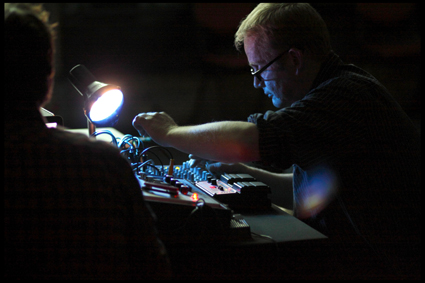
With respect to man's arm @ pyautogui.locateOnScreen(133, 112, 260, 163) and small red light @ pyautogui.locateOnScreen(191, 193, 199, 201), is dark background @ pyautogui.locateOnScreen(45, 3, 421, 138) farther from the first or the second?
small red light @ pyautogui.locateOnScreen(191, 193, 199, 201)

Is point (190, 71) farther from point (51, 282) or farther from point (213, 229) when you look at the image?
point (51, 282)

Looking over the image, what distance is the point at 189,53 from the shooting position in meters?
3.04

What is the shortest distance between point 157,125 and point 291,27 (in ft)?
2.04

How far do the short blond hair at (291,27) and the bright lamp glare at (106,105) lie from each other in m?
0.58

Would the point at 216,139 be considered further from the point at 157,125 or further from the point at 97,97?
the point at 97,97

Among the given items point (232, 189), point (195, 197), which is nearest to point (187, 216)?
point (195, 197)

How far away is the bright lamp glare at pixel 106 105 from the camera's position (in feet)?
3.81

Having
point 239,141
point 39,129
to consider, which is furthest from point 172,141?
point 39,129

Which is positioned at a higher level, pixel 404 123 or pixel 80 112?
pixel 404 123

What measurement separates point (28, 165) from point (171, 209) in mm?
371

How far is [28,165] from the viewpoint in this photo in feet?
1.74

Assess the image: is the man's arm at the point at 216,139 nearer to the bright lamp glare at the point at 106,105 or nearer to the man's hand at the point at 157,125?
the man's hand at the point at 157,125

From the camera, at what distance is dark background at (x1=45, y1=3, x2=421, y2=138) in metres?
2.86

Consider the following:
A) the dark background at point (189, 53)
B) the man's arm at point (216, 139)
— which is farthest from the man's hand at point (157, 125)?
the dark background at point (189, 53)
